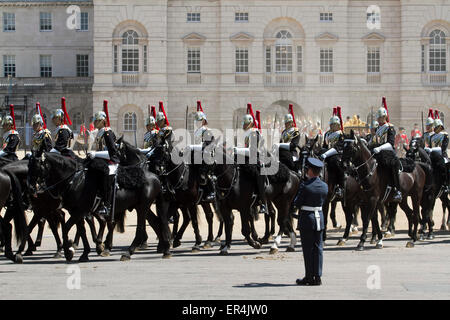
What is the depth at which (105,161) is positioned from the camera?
718 inches

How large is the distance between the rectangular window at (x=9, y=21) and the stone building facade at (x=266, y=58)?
11.5 metres

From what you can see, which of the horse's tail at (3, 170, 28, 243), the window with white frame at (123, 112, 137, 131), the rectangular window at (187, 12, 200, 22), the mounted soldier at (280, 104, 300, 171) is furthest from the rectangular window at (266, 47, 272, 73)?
the horse's tail at (3, 170, 28, 243)

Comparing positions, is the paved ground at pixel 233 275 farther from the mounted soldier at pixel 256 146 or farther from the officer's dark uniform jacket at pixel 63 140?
the officer's dark uniform jacket at pixel 63 140

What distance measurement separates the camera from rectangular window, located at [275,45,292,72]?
5772 centimetres

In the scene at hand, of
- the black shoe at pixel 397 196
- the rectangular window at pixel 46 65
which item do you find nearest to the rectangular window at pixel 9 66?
the rectangular window at pixel 46 65

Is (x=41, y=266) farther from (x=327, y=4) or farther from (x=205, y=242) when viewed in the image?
(x=327, y=4)

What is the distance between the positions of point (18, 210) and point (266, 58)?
42.0 metres

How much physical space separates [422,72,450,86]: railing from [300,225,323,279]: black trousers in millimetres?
44788

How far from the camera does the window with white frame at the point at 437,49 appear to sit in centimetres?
5734

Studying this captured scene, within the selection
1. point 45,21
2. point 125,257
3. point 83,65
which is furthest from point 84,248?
point 45,21

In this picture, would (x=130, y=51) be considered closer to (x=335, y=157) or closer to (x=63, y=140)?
(x=335, y=157)

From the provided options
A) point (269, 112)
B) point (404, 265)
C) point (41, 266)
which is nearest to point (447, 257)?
point (404, 265)

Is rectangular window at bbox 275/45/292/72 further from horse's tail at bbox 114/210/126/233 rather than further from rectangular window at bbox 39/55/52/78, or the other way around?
horse's tail at bbox 114/210/126/233

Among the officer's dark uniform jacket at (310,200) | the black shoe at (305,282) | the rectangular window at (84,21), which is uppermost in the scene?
the rectangular window at (84,21)
